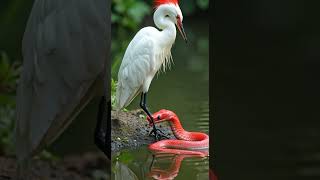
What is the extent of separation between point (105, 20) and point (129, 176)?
1.99ft

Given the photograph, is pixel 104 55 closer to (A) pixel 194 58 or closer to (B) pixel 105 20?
(B) pixel 105 20

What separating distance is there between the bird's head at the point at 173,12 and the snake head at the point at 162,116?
0.31 m

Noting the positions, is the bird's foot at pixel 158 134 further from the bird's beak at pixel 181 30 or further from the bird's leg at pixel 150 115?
the bird's beak at pixel 181 30

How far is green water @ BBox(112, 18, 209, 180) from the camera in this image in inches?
98.2

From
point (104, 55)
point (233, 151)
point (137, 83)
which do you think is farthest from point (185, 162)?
point (104, 55)

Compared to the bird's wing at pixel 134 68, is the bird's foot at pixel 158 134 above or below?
below

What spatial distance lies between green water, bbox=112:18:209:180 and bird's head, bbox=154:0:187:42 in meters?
0.03

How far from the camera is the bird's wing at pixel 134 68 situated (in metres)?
2.51

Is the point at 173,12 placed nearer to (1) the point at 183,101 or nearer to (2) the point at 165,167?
(1) the point at 183,101

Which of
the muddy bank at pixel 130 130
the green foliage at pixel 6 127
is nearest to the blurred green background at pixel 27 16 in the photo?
the green foliage at pixel 6 127

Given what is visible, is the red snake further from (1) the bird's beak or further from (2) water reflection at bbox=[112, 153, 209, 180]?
(1) the bird's beak

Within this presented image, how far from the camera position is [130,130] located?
100.0 inches

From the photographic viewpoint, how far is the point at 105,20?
2404 millimetres

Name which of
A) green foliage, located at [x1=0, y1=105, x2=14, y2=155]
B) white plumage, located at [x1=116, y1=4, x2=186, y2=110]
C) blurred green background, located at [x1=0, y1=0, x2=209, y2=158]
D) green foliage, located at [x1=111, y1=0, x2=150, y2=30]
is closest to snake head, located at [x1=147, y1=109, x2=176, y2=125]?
white plumage, located at [x1=116, y1=4, x2=186, y2=110]
